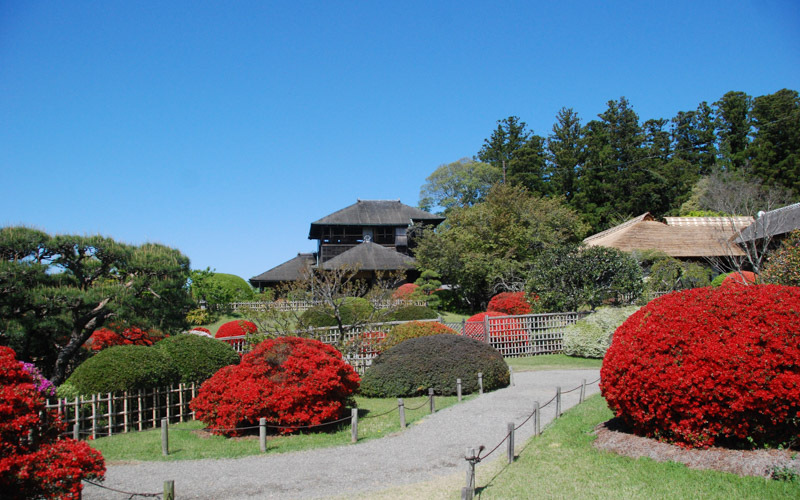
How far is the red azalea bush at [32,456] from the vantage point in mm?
4996

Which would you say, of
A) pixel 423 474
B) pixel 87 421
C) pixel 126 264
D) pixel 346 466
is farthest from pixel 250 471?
pixel 126 264

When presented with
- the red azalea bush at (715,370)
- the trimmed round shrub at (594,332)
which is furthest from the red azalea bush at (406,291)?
the red azalea bush at (715,370)

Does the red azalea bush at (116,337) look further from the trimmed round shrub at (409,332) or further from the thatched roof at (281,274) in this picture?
the thatched roof at (281,274)

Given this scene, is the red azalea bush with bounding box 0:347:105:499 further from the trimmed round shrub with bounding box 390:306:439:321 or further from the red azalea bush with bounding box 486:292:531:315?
the red azalea bush with bounding box 486:292:531:315

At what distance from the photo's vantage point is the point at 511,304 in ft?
86.8

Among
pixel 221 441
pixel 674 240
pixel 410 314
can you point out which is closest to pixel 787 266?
pixel 410 314

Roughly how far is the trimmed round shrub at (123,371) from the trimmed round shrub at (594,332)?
13.8 m

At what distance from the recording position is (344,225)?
47562mm

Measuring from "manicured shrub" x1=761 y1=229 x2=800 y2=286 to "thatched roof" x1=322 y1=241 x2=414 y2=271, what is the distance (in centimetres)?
2420

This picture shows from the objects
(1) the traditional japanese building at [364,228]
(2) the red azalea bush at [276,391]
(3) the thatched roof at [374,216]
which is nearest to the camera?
(2) the red azalea bush at [276,391]

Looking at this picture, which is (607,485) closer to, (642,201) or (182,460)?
(182,460)

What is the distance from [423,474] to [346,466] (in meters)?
1.27

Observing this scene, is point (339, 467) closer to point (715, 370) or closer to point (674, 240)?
point (715, 370)

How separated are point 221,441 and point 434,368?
213 inches
